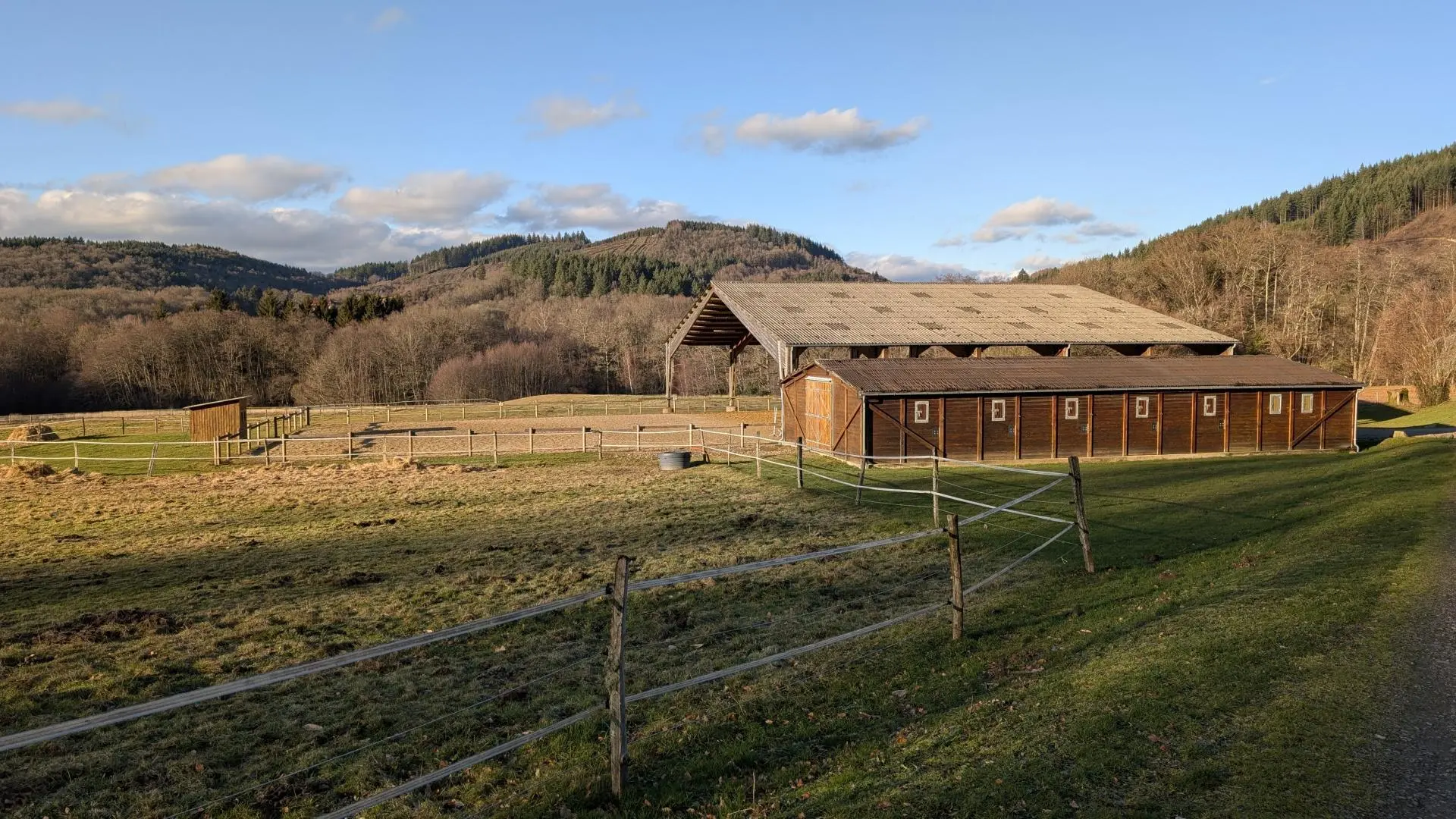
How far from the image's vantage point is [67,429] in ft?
161

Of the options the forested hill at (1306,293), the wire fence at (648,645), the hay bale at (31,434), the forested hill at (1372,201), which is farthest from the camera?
the forested hill at (1372,201)

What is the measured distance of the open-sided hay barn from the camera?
34531mm

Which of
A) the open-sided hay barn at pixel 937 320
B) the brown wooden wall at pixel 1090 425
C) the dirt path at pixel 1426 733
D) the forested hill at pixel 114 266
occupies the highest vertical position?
the forested hill at pixel 114 266

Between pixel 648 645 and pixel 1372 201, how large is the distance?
528 ft

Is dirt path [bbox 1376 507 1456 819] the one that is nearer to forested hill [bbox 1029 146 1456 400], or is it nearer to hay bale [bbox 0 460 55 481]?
hay bale [bbox 0 460 55 481]

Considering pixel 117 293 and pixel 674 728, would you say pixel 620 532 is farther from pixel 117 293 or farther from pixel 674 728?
pixel 117 293

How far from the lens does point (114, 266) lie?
155625mm

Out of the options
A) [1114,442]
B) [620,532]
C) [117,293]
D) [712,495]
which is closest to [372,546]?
[620,532]

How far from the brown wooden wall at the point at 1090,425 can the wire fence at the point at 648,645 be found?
1178 centimetres

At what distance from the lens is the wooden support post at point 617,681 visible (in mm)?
5723

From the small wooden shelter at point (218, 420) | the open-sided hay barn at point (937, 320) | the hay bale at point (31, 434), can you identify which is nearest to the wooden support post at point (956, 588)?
the open-sided hay barn at point (937, 320)

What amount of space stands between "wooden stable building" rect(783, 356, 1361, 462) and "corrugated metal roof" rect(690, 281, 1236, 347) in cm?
337

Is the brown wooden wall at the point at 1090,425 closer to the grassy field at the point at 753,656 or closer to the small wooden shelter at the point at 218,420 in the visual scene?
the grassy field at the point at 753,656

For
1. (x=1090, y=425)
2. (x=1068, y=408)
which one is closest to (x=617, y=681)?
(x=1068, y=408)
